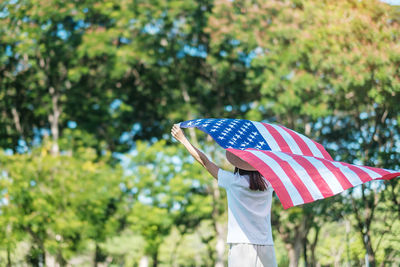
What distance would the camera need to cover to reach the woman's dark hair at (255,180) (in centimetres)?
353

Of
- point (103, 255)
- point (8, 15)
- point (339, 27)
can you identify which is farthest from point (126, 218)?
point (339, 27)

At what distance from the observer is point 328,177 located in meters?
3.79

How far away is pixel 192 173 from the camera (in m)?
22.1

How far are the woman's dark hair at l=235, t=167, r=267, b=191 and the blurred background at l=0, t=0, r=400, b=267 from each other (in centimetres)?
1106

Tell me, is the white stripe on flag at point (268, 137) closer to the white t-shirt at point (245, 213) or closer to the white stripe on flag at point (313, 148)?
the white stripe on flag at point (313, 148)

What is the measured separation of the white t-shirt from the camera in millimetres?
3480

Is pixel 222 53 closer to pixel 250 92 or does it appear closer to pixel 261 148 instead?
pixel 250 92

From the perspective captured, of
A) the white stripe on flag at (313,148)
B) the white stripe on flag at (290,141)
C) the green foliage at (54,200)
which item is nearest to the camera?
the white stripe on flag at (290,141)

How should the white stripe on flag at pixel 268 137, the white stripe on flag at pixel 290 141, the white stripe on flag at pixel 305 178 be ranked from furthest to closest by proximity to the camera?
1. the white stripe on flag at pixel 290 141
2. the white stripe on flag at pixel 268 137
3. the white stripe on flag at pixel 305 178

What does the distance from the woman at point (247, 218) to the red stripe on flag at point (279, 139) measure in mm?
933

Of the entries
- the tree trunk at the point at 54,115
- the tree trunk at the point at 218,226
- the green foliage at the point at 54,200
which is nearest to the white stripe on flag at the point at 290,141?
the green foliage at the point at 54,200

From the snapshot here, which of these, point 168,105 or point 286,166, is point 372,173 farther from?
point 168,105

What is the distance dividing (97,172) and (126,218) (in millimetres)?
2798

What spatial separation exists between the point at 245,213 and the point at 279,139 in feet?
3.98
